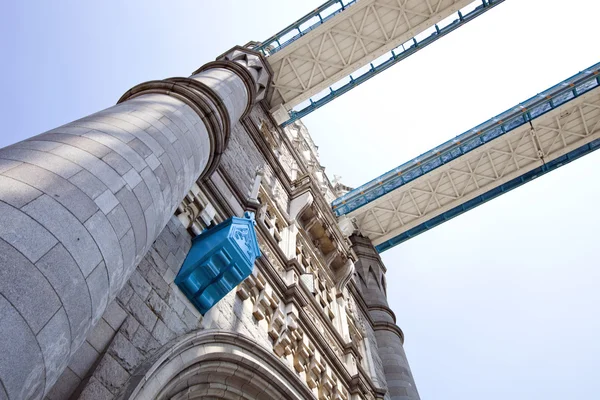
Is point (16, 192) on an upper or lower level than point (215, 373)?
upper

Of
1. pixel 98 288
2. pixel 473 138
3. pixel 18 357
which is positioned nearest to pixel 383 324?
pixel 473 138

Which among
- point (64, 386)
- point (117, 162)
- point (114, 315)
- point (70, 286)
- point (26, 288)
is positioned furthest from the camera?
point (114, 315)

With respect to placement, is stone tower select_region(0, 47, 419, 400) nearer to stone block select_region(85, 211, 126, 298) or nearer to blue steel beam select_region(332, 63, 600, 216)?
stone block select_region(85, 211, 126, 298)

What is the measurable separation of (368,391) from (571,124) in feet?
55.2

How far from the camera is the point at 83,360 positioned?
4938 mm

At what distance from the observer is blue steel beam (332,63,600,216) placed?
67.3ft

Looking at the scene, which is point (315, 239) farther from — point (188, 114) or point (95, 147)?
point (95, 147)

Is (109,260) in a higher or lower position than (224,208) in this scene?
lower

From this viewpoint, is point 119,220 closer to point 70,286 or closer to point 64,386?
point 70,286

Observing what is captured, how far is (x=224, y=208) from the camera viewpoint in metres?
9.64

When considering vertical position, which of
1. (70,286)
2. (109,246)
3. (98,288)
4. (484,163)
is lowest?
(70,286)

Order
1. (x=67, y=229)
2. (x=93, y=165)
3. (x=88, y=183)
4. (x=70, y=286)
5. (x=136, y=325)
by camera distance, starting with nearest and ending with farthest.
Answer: (x=70, y=286) → (x=67, y=229) → (x=88, y=183) → (x=93, y=165) → (x=136, y=325)

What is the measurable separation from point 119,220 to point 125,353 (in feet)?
5.99

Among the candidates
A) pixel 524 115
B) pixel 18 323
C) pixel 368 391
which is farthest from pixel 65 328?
pixel 524 115
